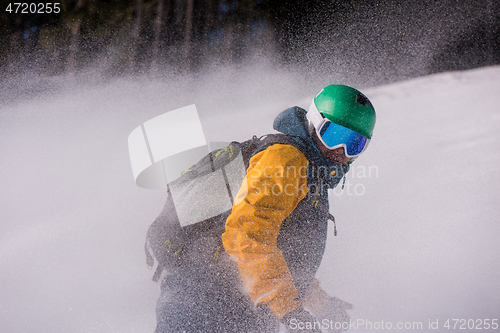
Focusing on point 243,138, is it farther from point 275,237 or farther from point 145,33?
point 275,237

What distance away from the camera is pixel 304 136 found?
1.36 m

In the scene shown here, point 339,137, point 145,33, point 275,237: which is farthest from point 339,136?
point 145,33

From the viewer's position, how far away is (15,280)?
256cm

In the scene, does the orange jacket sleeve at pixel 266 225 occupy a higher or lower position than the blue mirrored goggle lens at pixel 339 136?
lower

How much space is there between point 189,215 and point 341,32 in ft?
9.00

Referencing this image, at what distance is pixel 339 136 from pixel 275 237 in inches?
22.0

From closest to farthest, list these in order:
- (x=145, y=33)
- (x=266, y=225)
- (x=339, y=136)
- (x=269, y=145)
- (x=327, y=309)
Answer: (x=266, y=225), (x=269, y=145), (x=339, y=136), (x=327, y=309), (x=145, y=33)

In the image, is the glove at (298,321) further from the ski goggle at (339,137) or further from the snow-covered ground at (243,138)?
the snow-covered ground at (243,138)

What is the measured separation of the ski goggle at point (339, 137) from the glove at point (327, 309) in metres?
0.82

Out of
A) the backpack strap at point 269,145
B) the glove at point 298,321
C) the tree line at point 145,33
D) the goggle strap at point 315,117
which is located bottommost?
the glove at point 298,321

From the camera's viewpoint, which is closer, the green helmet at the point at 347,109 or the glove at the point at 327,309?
the green helmet at the point at 347,109

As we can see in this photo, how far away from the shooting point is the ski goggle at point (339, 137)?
143cm

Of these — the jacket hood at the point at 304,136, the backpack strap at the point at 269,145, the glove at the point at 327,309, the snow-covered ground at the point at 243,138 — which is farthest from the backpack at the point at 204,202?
the snow-covered ground at the point at 243,138

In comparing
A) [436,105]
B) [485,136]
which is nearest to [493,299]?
[485,136]
